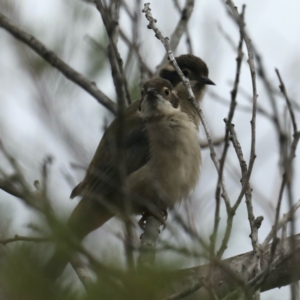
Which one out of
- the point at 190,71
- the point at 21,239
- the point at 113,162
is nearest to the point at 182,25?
the point at 190,71

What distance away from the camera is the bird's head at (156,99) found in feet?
19.8

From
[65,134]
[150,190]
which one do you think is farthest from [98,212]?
[65,134]

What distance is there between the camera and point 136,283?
246 centimetres

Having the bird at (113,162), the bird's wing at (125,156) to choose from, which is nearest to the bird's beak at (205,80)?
the bird at (113,162)

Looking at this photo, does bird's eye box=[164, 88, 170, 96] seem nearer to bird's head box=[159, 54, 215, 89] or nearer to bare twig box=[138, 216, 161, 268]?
bare twig box=[138, 216, 161, 268]

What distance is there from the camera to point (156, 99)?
20.1 feet

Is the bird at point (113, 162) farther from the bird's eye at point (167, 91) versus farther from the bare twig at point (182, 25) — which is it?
the bare twig at point (182, 25)

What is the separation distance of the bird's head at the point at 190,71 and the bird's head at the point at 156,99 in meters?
1.41

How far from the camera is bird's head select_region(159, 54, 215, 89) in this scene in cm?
765

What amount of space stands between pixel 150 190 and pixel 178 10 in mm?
2374

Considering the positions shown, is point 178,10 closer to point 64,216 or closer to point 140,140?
point 140,140

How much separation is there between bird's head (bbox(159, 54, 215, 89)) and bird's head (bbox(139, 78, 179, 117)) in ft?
4.63

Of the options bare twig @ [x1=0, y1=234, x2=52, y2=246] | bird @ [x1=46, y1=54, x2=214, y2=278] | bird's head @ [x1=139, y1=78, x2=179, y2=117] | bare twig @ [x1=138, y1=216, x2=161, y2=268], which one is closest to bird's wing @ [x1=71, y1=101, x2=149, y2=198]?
bird @ [x1=46, y1=54, x2=214, y2=278]

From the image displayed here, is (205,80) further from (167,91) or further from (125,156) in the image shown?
(125,156)
